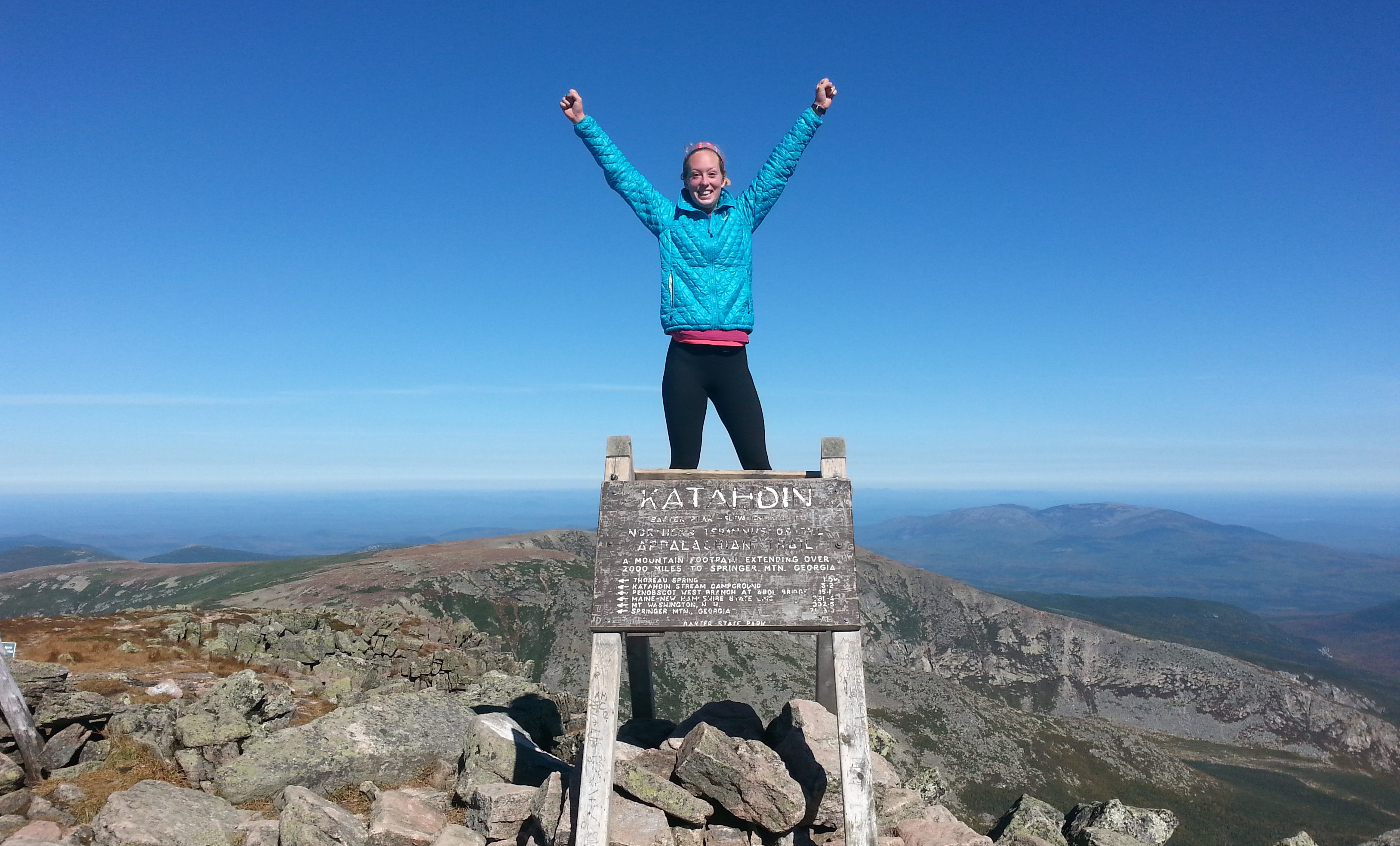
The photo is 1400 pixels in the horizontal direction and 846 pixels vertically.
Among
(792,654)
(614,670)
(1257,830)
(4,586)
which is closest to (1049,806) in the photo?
(614,670)

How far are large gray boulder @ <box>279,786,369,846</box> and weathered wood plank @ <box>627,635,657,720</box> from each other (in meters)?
Result: 4.47

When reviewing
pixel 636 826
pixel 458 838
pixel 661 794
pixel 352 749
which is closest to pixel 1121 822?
pixel 661 794

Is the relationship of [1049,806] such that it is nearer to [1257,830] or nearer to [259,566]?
[1257,830]

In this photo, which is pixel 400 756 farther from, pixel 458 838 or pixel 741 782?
pixel 741 782

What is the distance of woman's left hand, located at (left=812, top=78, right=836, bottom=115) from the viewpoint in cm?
1024

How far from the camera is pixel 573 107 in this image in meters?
10.3

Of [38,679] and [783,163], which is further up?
[783,163]

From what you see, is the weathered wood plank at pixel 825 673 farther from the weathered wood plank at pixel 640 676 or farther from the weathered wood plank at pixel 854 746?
the weathered wood plank at pixel 854 746

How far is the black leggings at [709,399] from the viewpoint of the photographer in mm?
10484

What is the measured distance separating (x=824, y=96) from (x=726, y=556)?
21.5 feet

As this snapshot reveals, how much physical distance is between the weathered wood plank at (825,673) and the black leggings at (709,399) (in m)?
3.39

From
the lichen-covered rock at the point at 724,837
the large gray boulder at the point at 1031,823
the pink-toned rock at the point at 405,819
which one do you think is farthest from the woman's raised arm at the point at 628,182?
the large gray boulder at the point at 1031,823

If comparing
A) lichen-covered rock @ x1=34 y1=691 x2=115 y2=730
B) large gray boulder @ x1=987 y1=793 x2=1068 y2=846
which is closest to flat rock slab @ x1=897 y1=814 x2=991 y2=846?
→ large gray boulder @ x1=987 y1=793 x2=1068 y2=846

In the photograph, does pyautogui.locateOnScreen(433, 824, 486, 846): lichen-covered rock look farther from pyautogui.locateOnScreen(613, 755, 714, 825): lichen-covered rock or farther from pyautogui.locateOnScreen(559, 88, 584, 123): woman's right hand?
pyautogui.locateOnScreen(559, 88, 584, 123): woman's right hand
